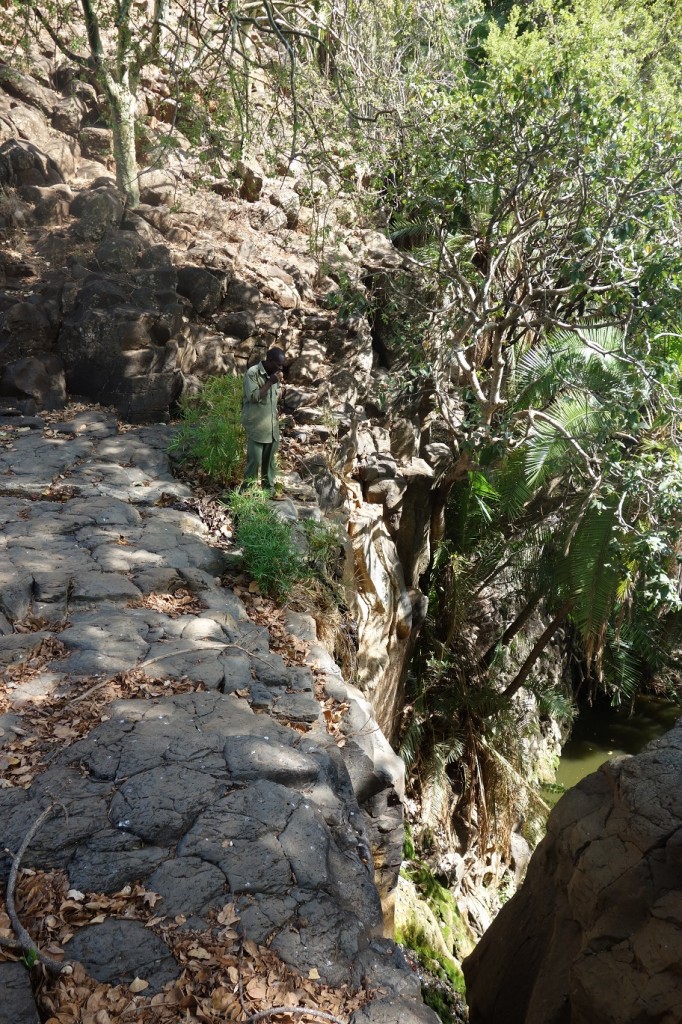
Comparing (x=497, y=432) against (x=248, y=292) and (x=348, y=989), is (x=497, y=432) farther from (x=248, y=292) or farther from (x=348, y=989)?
(x=348, y=989)

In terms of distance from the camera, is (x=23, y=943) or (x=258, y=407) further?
(x=258, y=407)

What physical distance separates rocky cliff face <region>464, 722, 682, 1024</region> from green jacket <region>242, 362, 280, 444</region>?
3.99m

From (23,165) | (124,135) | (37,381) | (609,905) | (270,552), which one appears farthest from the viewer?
(23,165)

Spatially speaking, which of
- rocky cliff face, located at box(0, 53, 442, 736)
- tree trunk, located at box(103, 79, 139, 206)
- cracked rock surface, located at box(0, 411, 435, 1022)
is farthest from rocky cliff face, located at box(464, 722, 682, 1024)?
tree trunk, located at box(103, 79, 139, 206)

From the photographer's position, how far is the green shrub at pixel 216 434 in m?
7.73

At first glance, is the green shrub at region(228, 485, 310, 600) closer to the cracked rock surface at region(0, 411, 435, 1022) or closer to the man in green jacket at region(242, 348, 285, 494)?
the cracked rock surface at region(0, 411, 435, 1022)

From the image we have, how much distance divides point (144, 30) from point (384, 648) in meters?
7.40

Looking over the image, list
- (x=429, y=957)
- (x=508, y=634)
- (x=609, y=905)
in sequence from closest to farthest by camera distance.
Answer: (x=609, y=905), (x=429, y=957), (x=508, y=634)

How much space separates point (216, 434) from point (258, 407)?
945mm

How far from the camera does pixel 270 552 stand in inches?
247

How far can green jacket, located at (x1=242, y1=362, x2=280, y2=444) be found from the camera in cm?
700

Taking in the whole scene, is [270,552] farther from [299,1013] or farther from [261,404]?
[299,1013]

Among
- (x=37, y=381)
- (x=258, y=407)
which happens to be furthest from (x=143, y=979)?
(x=37, y=381)

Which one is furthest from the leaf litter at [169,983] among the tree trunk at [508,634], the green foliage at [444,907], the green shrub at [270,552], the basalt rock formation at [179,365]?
the tree trunk at [508,634]
